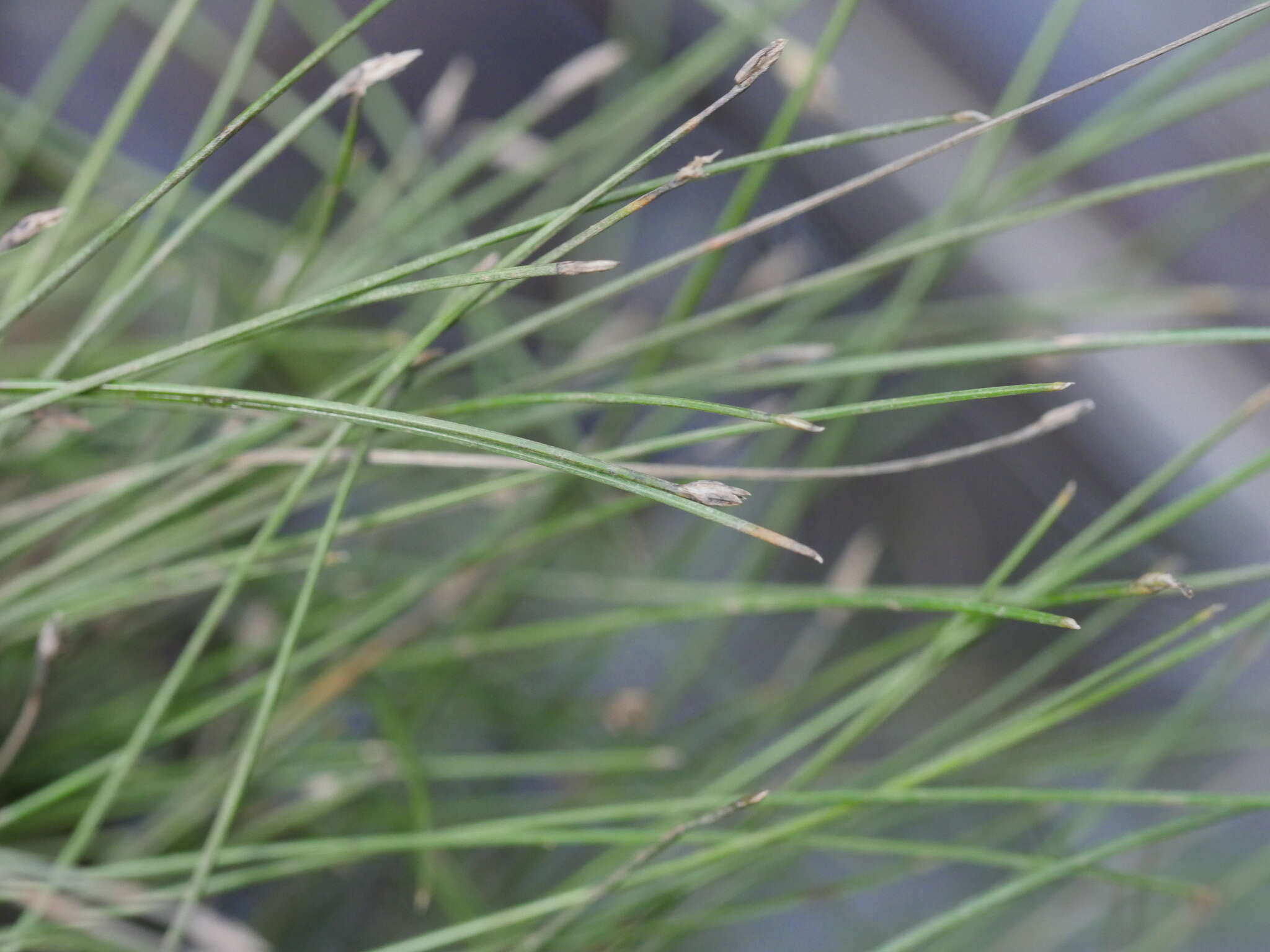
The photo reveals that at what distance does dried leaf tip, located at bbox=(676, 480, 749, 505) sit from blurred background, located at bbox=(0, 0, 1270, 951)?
0.18 m

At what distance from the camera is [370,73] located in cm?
18

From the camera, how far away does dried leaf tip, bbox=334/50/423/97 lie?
18cm

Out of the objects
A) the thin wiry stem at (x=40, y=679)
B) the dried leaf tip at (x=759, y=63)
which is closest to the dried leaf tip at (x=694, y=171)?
the dried leaf tip at (x=759, y=63)

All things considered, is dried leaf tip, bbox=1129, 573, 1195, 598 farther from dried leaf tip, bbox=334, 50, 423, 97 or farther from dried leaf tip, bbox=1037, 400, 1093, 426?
dried leaf tip, bbox=334, 50, 423, 97

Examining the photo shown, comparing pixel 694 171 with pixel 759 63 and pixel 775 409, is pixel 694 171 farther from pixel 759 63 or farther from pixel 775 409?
pixel 775 409

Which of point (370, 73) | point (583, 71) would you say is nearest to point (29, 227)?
point (370, 73)

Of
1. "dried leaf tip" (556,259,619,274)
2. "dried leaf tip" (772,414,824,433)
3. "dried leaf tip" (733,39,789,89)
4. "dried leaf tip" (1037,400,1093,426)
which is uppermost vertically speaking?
"dried leaf tip" (733,39,789,89)

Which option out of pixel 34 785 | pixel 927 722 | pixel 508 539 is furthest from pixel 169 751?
pixel 927 722

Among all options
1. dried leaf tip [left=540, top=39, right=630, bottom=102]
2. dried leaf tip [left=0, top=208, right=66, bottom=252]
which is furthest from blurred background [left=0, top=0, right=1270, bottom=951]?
dried leaf tip [left=0, top=208, right=66, bottom=252]

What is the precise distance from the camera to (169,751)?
0.39 meters

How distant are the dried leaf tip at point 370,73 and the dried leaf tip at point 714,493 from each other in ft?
0.27

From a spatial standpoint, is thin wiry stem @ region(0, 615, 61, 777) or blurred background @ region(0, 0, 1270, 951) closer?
thin wiry stem @ region(0, 615, 61, 777)

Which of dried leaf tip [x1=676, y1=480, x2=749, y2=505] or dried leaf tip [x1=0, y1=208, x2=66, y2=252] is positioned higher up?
dried leaf tip [x1=0, y1=208, x2=66, y2=252]

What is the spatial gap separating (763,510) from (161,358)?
0.35m
